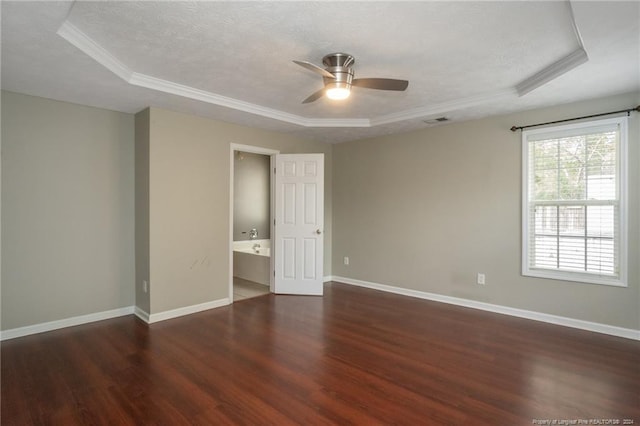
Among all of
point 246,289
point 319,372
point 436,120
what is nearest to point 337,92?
point 436,120

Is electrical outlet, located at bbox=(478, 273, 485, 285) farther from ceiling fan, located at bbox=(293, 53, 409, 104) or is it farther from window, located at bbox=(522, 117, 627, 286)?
ceiling fan, located at bbox=(293, 53, 409, 104)

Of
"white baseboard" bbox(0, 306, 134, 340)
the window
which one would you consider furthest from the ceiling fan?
"white baseboard" bbox(0, 306, 134, 340)

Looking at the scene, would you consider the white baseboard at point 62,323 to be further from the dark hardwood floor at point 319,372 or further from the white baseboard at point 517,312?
the white baseboard at point 517,312

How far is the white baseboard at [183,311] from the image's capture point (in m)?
3.88

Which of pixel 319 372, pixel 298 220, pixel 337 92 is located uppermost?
pixel 337 92

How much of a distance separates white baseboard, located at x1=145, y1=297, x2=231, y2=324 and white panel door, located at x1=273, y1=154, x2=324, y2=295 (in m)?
0.97

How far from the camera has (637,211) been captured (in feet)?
11.0

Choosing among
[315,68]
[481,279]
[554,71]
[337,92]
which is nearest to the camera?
[315,68]

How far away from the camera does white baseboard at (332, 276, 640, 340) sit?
137 inches

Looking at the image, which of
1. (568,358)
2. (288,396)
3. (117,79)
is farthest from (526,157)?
(117,79)

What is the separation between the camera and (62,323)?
3672mm

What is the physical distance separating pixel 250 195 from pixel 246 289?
2.35 m

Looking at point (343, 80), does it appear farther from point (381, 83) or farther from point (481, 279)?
point (481, 279)

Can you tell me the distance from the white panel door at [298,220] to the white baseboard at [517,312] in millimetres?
1142
